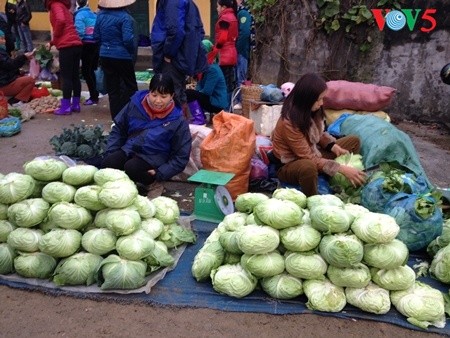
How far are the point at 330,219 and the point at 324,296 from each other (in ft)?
1.63

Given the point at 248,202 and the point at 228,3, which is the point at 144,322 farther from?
the point at 228,3

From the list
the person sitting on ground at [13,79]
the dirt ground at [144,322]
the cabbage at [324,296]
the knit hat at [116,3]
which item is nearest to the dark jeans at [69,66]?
the person sitting on ground at [13,79]

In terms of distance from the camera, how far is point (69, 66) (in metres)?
7.61

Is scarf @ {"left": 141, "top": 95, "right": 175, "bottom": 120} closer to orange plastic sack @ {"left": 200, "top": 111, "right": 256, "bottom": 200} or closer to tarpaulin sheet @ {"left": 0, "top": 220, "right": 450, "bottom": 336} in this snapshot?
orange plastic sack @ {"left": 200, "top": 111, "right": 256, "bottom": 200}

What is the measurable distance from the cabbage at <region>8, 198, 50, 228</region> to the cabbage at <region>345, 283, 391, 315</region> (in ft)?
7.13

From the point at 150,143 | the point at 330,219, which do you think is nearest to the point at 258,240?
the point at 330,219

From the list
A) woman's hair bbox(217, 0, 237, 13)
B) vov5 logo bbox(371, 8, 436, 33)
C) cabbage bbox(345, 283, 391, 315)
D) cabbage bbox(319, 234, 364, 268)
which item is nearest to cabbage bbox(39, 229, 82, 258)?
cabbage bbox(319, 234, 364, 268)

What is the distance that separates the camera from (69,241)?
3105 millimetres

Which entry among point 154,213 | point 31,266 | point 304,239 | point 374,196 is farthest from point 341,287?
point 31,266

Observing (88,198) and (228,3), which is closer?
(88,198)

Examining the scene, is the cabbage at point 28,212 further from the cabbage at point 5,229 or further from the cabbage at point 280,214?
the cabbage at point 280,214

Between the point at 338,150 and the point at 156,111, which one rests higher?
the point at 156,111

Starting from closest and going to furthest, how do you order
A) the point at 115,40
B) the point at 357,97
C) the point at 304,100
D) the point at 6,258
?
the point at 6,258 → the point at 304,100 → the point at 357,97 → the point at 115,40

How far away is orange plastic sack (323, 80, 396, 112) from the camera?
18.8 ft
